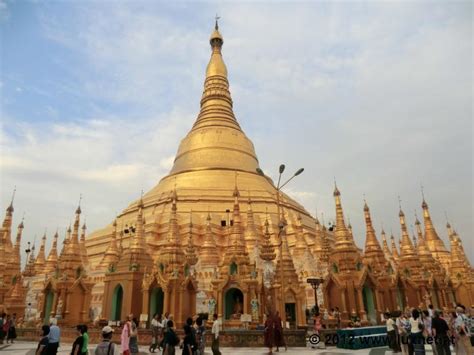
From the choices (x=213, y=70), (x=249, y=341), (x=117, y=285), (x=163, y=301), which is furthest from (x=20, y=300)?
(x=213, y=70)

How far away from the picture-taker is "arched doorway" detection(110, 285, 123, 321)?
25.6 m

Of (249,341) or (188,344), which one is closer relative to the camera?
(188,344)

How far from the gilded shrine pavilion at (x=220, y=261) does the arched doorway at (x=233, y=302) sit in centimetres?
9

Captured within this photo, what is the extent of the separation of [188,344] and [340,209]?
23.1 m

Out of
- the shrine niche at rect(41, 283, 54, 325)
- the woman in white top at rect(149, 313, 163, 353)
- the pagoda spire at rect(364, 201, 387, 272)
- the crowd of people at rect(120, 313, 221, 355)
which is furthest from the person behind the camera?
the pagoda spire at rect(364, 201, 387, 272)

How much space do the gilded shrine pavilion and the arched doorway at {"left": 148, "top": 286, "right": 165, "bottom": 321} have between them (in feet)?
0.22

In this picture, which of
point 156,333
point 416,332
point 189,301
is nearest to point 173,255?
point 189,301

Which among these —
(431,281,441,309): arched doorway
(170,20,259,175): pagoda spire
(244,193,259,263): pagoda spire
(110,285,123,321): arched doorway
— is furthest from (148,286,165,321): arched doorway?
(170,20,259,175): pagoda spire

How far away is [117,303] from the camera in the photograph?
1029 inches

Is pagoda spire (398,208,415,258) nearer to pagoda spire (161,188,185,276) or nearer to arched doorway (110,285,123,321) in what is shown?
pagoda spire (161,188,185,276)

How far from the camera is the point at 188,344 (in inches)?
331

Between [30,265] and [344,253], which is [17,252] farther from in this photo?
[344,253]

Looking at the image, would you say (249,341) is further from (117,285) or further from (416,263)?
(416,263)

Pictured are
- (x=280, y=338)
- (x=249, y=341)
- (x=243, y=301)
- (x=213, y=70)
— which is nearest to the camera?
(x=280, y=338)
